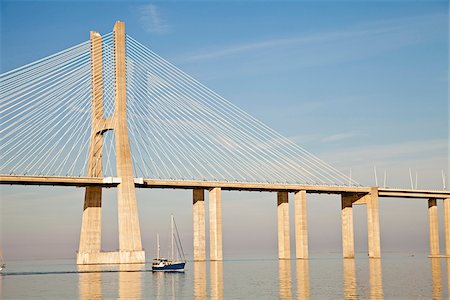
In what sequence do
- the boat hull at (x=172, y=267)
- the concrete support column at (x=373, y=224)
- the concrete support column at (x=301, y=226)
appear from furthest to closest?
1. the concrete support column at (x=373, y=224)
2. the concrete support column at (x=301, y=226)
3. the boat hull at (x=172, y=267)

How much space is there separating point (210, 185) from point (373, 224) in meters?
32.6

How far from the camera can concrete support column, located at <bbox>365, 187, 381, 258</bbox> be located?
385 feet

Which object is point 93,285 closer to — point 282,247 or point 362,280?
point 362,280

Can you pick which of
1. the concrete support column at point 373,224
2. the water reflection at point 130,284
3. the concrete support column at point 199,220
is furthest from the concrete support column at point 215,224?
the concrete support column at point 373,224

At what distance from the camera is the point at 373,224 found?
392 ft

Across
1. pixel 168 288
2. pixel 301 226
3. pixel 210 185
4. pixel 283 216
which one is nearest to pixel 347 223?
pixel 301 226

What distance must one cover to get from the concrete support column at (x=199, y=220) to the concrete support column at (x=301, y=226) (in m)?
15.1

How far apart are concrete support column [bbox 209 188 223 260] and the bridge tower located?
15955 millimetres

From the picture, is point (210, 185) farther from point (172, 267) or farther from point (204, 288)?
point (204, 288)

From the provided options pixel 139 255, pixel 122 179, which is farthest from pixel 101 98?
pixel 139 255

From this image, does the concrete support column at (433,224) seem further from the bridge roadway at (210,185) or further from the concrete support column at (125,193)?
the concrete support column at (125,193)

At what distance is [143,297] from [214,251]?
179ft

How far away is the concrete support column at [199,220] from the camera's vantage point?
10444 cm

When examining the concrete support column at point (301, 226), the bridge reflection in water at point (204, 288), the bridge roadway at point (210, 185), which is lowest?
the bridge reflection in water at point (204, 288)
